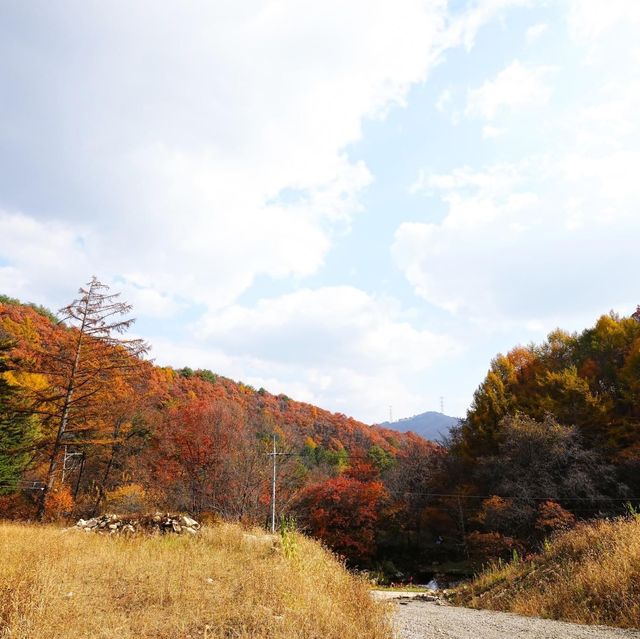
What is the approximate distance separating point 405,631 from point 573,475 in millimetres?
19480

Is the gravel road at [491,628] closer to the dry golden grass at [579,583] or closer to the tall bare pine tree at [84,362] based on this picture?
the dry golden grass at [579,583]

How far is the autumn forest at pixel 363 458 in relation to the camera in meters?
20.5

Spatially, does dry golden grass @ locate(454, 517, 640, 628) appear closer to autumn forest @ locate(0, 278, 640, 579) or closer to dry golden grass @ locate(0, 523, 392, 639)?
dry golden grass @ locate(0, 523, 392, 639)

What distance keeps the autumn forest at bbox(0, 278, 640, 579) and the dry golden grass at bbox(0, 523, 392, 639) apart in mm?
11674

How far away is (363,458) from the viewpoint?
149 ft

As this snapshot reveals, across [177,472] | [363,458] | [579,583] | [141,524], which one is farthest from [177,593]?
[363,458]

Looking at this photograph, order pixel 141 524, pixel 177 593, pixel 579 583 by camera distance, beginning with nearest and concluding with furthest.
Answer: pixel 177 593
pixel 579 583
pixel 141 524

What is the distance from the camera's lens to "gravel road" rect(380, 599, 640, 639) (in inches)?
287

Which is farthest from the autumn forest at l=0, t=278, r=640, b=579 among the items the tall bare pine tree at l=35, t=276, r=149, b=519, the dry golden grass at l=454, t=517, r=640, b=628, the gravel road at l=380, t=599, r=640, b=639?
the gravel road at l=380, t=599, r=640, b=639

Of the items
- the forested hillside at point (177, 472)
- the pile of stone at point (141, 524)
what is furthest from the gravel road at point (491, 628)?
the forested hillside at point (177, 472)

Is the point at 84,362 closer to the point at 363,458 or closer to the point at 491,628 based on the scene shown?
the point at 491,628

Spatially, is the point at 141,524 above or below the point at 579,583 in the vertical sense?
above

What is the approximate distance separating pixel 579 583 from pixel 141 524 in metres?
12.1

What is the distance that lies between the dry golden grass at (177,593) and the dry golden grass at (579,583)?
4.88m
